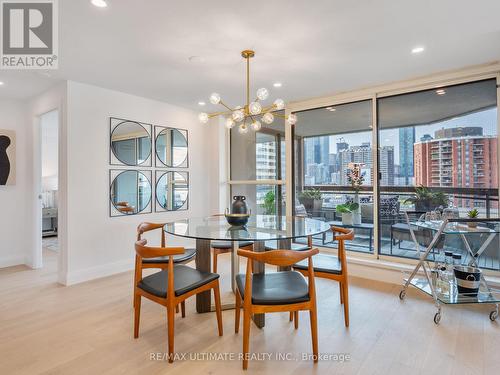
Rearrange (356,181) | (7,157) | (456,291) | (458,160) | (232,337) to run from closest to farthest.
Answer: (232,337), (456,291), (458,160), (356,181), (7,157)

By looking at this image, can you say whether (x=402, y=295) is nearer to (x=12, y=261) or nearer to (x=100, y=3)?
(x=100, y=3)

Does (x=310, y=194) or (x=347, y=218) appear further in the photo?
(x=310, y=194)

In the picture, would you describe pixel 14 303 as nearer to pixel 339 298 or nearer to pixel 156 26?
pixel 156 26

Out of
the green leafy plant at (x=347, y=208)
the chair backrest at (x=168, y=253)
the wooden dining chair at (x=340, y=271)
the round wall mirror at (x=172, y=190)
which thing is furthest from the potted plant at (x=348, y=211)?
the chair backrest at (x=168, y=253)

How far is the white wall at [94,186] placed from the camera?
3.46 m

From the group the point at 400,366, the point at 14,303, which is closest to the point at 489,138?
the point at 400,366

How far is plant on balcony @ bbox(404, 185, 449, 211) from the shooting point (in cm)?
338

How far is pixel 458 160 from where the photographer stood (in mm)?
3256

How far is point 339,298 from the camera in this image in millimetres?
2977

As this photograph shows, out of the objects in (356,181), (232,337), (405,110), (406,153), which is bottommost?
(232,337)

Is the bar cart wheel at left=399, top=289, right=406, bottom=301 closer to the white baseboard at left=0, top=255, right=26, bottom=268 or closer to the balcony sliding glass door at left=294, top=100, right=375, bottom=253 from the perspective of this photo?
the balcony sliding glass door at left=294, top=100, right=375, bottom=253

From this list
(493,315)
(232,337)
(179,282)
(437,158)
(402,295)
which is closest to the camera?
(179,282)

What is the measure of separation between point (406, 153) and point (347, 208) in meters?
1.05

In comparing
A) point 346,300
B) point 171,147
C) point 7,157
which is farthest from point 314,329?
point 7,157
